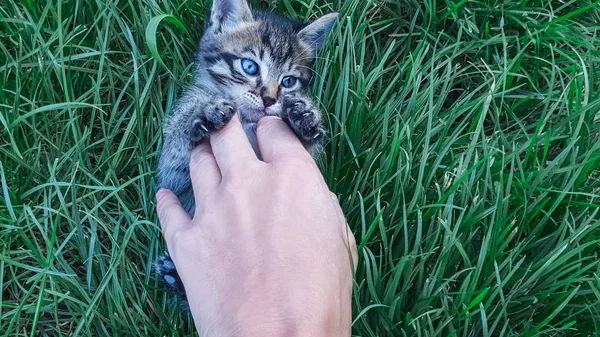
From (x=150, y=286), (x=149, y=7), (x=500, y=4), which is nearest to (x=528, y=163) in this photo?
(x=500, y=4)

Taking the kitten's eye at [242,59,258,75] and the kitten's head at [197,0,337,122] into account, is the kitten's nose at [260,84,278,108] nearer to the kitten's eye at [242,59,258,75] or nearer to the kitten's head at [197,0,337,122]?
the kitten's head at [197,0,337,122]

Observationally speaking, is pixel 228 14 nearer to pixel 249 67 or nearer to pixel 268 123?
pixel 249 67

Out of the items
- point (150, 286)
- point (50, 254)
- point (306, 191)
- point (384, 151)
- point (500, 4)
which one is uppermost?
point (500, 4)

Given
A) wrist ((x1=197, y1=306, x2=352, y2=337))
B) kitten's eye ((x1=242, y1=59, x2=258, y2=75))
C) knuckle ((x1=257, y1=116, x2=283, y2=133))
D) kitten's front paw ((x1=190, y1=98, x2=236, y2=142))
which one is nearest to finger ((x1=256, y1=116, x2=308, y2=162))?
knuckle ((x1=257, y1=116, x2=283, y2=133))

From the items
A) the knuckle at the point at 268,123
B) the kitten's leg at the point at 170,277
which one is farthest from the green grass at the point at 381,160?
the knuckle at the point at 268,123

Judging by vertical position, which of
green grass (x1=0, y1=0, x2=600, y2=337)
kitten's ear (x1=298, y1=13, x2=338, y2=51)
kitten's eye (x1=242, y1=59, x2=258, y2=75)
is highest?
kitten's ear (x1=298, y1=13, x2=338, y2=51)

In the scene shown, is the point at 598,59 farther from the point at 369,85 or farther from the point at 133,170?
the point at 133,170
